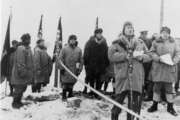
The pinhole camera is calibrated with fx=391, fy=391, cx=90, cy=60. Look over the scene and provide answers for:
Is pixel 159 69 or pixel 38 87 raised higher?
pixel 159 69

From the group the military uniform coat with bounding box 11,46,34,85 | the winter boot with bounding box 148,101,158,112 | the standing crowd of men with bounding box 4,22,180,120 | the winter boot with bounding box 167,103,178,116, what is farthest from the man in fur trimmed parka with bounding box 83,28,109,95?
the winter boot with bounding box 167,103,178,116

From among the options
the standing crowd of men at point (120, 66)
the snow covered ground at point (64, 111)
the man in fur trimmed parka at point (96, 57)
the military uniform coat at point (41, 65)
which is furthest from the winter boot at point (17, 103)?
the military uniform coat at point (41, 65)

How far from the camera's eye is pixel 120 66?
7164mm

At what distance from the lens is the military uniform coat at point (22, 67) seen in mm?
9219

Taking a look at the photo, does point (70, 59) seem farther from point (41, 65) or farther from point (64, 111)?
point (41, 65)

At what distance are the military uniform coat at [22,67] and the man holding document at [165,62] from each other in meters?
2.98

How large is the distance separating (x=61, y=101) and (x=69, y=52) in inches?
49.0

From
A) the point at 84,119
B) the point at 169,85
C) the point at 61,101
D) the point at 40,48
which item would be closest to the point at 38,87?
the point at 40,48

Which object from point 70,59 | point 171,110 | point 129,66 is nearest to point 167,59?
point 171,110

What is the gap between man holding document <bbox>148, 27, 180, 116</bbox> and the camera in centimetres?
863

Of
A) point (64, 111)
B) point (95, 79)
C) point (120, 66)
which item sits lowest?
point (64, 111)

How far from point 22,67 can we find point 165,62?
3.33 m

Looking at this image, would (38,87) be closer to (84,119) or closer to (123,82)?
(84,119)

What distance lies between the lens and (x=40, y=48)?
11.8 metres
